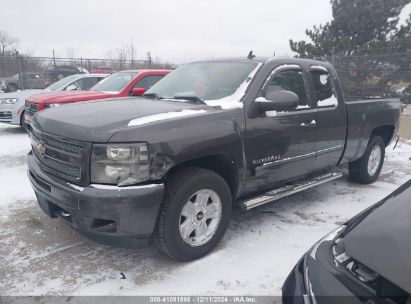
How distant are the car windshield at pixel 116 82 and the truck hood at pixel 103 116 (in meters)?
4.36

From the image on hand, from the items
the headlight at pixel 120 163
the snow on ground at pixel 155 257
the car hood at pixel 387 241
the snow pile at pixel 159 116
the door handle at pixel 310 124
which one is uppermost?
the snow pile at pixel 159 116

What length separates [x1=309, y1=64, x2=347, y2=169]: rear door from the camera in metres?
4.41

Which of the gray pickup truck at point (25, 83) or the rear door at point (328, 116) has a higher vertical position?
the gray pickup truck at point (25, 83)

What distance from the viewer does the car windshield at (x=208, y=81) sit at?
3.76 metres

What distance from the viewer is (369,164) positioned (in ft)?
18.6

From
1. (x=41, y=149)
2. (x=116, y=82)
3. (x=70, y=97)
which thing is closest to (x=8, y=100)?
(x=70, y=97)

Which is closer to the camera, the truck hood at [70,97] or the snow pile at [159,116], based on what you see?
the snow pile at [159,116]

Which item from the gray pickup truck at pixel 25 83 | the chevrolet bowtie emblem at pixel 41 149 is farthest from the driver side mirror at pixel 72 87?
the gray pickup truck at pixel 25 83

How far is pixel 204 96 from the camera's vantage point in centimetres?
381

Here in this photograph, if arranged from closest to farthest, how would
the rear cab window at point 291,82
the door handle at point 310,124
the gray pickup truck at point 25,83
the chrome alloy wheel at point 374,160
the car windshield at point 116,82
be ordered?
the rear cab window at point 291,82 < the door handle at point 310,124 < the chrome alloy wheel at point 374,160 < the car windshield at point 116,82 < the gray pickup truck at point 25,83

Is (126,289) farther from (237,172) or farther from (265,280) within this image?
(237,172)

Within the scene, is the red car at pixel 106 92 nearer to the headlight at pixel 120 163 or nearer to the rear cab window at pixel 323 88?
the rear cab window at pixel 323 88

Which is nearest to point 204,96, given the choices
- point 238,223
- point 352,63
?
point 238,223

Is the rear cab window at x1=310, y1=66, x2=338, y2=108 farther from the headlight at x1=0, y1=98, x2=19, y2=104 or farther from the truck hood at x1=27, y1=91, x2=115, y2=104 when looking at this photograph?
the headlight at x1=0, y1=98, x2=19, y2=104
